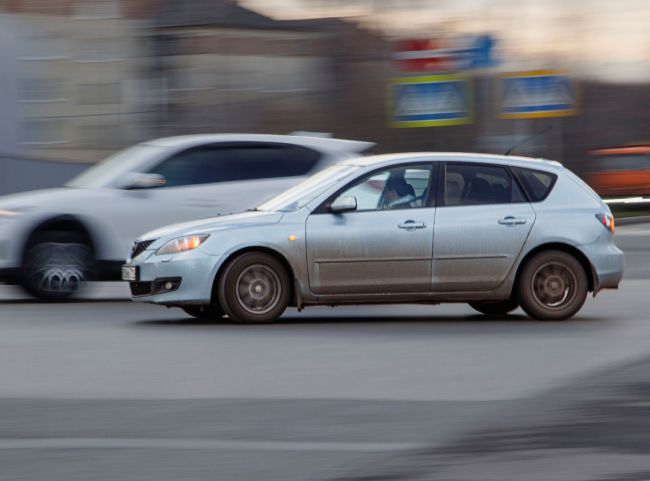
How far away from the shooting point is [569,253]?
12438 millimetres

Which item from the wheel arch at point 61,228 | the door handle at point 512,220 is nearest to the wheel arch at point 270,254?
the door handle at point 512,220

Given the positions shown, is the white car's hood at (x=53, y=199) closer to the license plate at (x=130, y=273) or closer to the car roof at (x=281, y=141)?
the car roof at (x=281, y=141)

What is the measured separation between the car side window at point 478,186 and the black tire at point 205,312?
2099 mm

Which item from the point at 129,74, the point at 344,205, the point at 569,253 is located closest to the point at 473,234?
the point at 569,253

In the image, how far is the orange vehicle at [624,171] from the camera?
156ft

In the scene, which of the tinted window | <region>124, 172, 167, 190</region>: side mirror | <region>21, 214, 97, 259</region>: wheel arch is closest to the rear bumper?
the tinted window

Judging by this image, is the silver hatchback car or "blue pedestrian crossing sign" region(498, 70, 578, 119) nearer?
the silver hatchback car

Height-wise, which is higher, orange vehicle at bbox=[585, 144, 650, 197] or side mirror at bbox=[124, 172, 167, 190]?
side mirror at bbox=[124, 172, 167, 190]

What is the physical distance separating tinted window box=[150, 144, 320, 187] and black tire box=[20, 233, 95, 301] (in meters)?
1.12

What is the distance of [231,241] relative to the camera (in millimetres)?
11930

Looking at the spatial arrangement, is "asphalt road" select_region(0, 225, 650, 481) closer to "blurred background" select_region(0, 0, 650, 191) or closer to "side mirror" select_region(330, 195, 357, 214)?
"side mirror" select_region(330, 195, 357, 214)

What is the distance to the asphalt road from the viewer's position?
19.7ft

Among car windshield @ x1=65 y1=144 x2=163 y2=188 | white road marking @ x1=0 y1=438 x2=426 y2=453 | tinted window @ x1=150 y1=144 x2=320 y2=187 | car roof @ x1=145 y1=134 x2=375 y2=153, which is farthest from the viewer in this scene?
car roof @ x1=145 y1=134 x2=375 y2=153

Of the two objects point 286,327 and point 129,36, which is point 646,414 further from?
point 129,36
